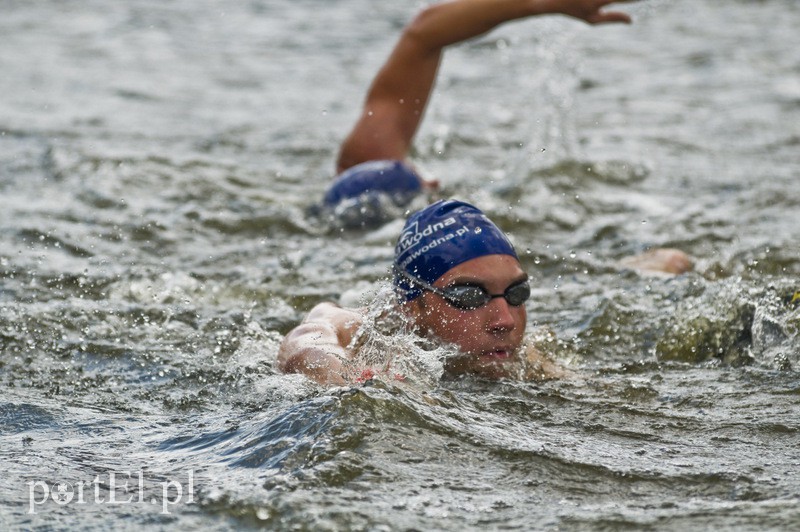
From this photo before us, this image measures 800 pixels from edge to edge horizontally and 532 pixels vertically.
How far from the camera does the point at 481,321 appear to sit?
18.2 feet

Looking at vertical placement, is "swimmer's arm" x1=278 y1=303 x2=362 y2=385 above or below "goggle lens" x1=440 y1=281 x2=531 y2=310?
below

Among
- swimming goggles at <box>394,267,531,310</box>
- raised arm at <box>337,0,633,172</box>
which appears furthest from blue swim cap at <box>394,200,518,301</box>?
raised arm at <box>337,0,633,172</box>

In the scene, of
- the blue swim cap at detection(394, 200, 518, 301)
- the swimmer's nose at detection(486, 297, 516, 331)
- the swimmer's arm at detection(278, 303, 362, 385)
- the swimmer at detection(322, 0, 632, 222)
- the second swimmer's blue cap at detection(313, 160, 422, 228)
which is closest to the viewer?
the swimmer's arm at detection(278, 303, 362, 385)

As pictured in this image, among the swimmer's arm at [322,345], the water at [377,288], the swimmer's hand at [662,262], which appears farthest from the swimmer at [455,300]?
the swimmer's hand at [662,262]

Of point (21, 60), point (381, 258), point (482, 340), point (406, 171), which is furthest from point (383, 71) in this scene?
point (21, 60)

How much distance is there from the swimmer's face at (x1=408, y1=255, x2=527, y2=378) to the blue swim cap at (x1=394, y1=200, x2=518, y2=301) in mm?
54

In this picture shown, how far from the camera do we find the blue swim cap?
225 inches

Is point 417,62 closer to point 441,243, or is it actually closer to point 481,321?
point 441,243

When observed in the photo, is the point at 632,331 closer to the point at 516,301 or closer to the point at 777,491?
the point at 516,301

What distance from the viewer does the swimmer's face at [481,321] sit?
5555mm

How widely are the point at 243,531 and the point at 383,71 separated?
5490 mm

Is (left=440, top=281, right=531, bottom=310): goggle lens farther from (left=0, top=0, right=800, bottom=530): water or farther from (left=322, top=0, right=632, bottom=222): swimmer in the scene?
(left=322, top=0, right=632, bottom=222): swimmer

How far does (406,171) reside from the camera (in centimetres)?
900

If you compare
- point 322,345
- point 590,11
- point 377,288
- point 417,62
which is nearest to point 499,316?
point 322,345
